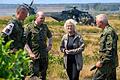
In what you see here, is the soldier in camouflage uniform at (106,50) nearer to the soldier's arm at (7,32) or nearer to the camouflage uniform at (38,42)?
the camouflage uniform at (38,42)

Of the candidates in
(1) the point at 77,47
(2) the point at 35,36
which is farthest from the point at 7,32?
(1) the point at 77,47

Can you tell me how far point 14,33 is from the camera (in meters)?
7.65

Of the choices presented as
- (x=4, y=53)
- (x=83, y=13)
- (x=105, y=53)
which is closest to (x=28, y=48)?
(x=105, y=53)

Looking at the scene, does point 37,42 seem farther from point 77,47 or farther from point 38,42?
point 77,47

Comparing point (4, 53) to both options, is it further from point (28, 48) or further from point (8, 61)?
point (28, 48)

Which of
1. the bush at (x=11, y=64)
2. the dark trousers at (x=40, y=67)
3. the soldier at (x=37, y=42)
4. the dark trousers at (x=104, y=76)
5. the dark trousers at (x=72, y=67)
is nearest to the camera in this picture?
the bush at (x=11, y=64)

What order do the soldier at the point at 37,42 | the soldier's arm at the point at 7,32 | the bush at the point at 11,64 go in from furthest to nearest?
the soldier at the point at 37,42, the soldier's arm at the point at 7,32, the bush at the point at 11,64

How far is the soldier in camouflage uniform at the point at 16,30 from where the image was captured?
7504mm

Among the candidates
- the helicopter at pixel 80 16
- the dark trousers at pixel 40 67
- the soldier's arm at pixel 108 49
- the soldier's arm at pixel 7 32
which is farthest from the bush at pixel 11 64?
the helicopter at pixel 80 16

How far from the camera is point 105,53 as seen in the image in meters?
7.59

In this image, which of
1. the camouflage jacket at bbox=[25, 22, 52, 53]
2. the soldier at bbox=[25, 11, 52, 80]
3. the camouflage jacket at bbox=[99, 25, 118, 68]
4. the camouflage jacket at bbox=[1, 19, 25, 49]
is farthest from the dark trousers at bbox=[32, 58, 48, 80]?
the camouflage jacket at bbox=[99, 25, 118, 68]

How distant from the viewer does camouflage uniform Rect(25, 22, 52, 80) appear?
8.27m

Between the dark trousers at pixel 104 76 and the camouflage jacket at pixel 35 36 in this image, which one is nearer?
the dark trousers at pixel 104 76

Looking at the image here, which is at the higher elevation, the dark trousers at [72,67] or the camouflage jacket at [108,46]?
the camouflage jacket at [108,46]
